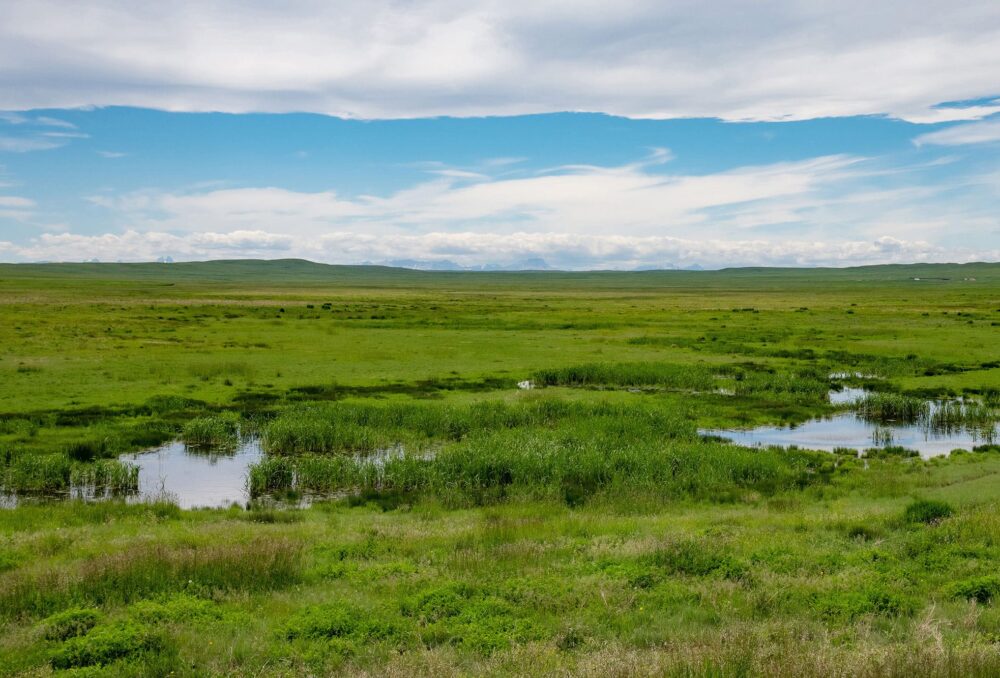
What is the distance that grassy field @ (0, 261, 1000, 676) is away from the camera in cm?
962

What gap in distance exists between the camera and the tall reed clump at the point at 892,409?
35406 millimetres

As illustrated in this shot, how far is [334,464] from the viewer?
24.0 metres

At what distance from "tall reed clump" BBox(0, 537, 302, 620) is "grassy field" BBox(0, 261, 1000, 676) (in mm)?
56

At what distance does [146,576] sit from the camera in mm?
12164

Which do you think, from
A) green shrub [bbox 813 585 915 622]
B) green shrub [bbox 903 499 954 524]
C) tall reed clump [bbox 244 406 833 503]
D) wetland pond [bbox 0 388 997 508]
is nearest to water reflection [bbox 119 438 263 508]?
wetland pond [bbox 0 388 997 508]

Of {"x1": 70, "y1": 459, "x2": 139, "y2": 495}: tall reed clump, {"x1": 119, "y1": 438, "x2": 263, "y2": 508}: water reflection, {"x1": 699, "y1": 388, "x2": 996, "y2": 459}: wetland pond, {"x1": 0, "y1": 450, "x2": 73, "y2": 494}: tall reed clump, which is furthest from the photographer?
{"x1": 699, "y1": 388, "x2": 996, "y2": 459}: wetland pond

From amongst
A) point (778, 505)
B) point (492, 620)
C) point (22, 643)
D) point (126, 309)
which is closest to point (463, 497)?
point (778, 505)

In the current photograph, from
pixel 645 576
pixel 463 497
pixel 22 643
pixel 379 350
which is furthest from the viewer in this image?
Result: pixel 379 350

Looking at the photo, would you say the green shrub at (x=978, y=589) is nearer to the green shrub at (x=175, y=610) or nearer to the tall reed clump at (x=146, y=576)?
the tall reed clump at (x=146, y=576)

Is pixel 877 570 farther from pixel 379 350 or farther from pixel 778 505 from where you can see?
pixel 379 350

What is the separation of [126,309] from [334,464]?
89.1m

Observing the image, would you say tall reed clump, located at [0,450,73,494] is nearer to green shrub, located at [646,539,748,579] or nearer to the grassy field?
the grassy field

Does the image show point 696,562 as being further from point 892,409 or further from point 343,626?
point 892,409

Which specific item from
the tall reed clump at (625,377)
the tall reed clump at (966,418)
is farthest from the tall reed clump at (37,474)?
the tall reed clump at (966,418)
